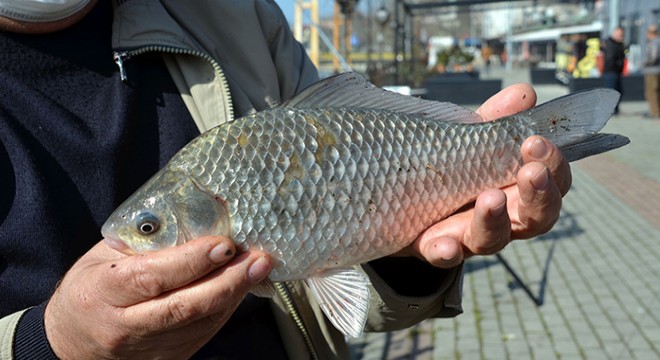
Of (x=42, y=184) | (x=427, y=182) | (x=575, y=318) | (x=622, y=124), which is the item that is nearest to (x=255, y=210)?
(x=427, y=182)

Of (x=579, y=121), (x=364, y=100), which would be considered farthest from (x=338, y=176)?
(x=579, y=121)

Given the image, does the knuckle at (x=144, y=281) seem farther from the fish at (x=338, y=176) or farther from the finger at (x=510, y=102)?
the finger at (x=510, y=102)

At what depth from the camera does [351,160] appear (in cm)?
150

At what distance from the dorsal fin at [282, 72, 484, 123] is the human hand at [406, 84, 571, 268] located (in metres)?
0.23

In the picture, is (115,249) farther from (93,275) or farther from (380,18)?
(380,18)

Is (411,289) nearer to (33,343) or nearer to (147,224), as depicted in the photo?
(147,224)

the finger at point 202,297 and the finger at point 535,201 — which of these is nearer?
the finger at point 202,297

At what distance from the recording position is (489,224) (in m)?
1.46

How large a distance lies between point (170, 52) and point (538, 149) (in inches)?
37.5

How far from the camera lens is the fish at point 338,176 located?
1.39 m

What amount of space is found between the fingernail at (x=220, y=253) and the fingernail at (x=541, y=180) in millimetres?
632

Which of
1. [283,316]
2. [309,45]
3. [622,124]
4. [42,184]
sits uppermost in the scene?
[42,184]

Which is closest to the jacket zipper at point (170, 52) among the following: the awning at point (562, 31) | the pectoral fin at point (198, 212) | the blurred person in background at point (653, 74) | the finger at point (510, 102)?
the pectoral fin at point (198, 212)

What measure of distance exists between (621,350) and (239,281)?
3.77 meters
